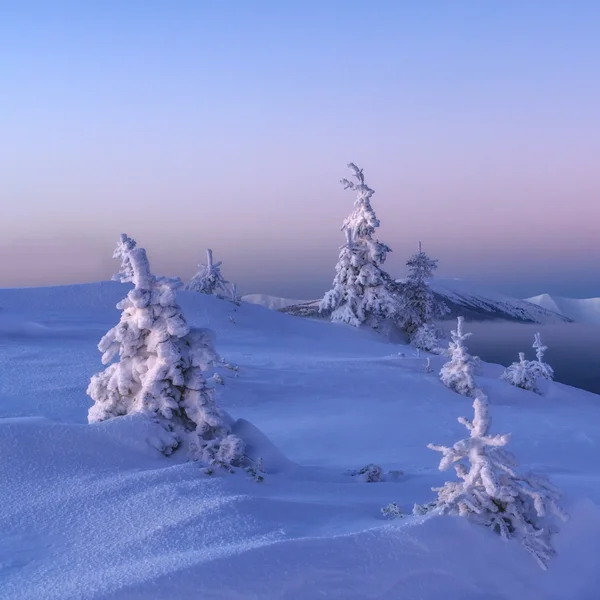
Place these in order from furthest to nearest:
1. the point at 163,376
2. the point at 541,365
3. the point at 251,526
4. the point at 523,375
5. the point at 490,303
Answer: the point at 490,303, the point at 541,365, the point at 523,375, the point at 163,376, the point at 251,526

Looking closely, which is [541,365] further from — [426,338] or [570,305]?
[570,305]

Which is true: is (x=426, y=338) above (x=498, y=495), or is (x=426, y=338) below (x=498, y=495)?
below

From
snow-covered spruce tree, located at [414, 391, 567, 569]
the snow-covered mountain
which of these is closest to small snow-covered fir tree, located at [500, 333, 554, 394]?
snow-covered spruce tree, located at [414, 391, 567, 569]

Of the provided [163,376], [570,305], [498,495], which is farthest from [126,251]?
[570,305]

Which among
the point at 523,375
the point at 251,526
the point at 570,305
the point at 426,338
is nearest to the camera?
the point at 251,526

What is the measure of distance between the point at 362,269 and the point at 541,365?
12466 millimetres

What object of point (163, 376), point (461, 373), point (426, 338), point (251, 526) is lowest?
point (426, 338)

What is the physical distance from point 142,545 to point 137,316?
415 cm

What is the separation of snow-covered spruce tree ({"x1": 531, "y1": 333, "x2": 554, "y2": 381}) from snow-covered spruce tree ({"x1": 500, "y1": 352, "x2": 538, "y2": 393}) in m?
0.68

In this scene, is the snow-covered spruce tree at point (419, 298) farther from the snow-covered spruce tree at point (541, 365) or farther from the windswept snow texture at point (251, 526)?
the windswept snow texture at point (251, 526)

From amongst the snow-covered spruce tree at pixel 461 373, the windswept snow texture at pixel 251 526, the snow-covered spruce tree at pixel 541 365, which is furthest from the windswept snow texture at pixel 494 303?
the windswept snow texture at pixel 251 526

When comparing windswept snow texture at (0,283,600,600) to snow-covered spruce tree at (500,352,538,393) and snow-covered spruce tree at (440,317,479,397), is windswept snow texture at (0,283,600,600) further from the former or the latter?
snow-covered spruce tree at (500,352,538,393)

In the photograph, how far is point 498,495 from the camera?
5.67 m

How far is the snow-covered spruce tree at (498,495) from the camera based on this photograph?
5.68 m
